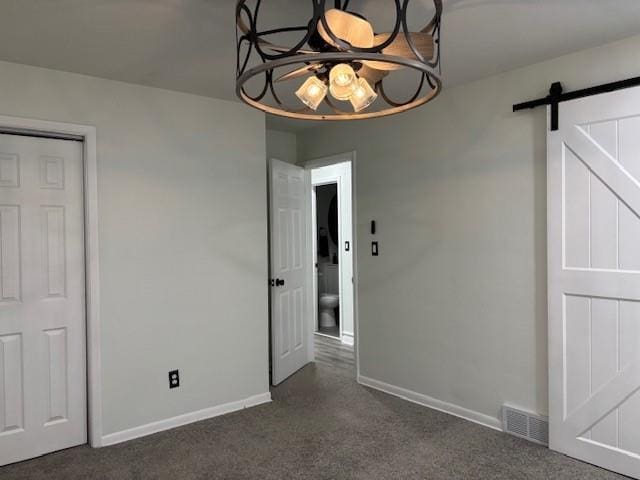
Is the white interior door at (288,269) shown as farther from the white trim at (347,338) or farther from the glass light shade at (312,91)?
the glass light shade at (312,91)

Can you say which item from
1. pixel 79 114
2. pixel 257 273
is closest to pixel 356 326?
pixel 257 273

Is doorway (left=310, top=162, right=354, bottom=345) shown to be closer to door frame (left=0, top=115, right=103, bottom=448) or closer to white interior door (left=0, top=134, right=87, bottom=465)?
door frame (left=0, top=115, right=103, bottom=448)

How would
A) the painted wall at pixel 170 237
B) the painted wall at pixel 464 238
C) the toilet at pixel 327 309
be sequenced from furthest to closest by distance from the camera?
the toilet at pixel 327 309 → the painted wall at pixel 170 237 → the painted wall at pixel 464 238

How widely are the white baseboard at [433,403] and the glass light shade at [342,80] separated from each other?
8.39 ft

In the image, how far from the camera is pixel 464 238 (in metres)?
3.39

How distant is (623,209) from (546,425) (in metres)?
1.37

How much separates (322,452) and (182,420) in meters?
1.10

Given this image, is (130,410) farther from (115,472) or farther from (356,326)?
(356,326)

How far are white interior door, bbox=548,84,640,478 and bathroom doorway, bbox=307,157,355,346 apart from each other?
3177mm

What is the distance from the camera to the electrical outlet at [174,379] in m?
3.38

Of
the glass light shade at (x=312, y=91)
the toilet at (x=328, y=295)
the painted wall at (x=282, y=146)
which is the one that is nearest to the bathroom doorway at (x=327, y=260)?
the toilet at (x=328, y=295)

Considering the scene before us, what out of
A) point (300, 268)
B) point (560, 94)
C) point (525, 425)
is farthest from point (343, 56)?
point (300, 268)

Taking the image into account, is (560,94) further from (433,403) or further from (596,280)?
(433,403)

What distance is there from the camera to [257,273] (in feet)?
12.6
